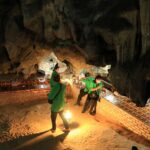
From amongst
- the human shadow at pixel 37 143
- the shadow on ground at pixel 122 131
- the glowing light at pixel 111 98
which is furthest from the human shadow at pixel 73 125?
the glowing light at pixel 111 98

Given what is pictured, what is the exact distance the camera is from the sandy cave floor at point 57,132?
344 inches

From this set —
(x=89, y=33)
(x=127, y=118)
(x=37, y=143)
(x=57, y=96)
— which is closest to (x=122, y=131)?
(x=127, y=118)

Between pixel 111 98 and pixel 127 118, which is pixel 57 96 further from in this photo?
pixel 111 98

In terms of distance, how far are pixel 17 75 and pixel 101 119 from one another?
571 centimetres

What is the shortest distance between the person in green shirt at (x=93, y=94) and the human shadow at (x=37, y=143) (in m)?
2.40

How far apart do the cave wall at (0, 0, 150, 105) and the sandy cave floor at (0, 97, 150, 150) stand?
145 centimetres

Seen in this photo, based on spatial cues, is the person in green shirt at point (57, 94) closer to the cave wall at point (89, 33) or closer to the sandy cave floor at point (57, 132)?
the sandy cave floor at point (57, 132)

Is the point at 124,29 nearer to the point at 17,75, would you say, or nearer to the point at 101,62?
the point at 101,62

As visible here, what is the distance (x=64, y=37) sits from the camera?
469 inches

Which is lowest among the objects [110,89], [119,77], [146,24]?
[110,89]

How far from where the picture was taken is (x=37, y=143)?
28.8 feet

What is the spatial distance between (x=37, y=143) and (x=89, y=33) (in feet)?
12.5

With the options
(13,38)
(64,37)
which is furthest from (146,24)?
(13,38)

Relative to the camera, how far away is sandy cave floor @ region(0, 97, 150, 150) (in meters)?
8.73
